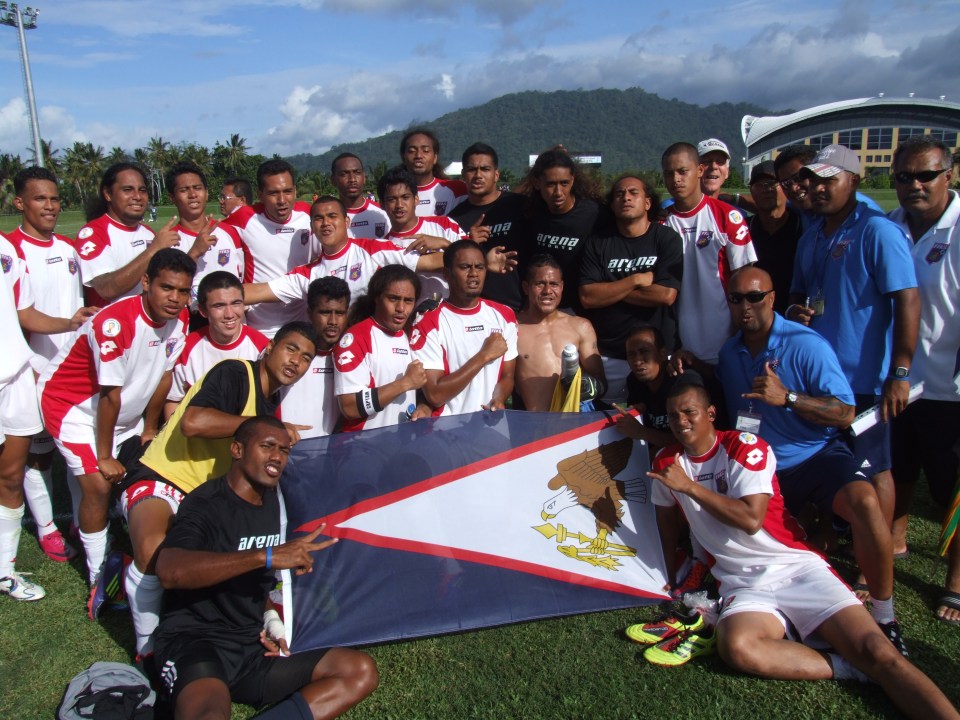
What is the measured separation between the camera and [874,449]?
463 centimetres

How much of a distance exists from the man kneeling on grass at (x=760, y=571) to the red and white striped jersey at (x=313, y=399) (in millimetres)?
2302

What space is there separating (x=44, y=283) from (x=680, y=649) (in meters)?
5.44

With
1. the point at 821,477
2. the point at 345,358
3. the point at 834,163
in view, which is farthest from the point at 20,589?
the point at 834,163

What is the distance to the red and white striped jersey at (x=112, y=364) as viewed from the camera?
467 centimetres

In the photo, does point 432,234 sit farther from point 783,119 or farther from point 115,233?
point 783,119

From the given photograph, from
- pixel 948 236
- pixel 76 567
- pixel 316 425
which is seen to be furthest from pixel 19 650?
pixel 948 236

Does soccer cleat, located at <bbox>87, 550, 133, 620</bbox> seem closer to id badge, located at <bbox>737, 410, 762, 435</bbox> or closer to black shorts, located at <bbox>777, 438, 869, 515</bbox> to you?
id badge, located at <bbox>737, 410, 762, 435</bbox>

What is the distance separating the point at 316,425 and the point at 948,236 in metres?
4.45

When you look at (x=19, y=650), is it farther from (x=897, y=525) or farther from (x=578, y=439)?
(x=897, y=525)

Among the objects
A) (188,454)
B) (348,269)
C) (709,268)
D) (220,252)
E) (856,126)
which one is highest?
(856,126)

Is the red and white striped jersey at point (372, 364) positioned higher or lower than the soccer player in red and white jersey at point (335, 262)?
lower

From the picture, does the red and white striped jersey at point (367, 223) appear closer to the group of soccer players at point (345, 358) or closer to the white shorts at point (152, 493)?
the group of soccer players at point (345, 358)

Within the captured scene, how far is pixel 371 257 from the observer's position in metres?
5.92

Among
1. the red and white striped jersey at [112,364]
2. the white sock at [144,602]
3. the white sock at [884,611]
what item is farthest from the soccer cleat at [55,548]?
the white sock at [884,611]
